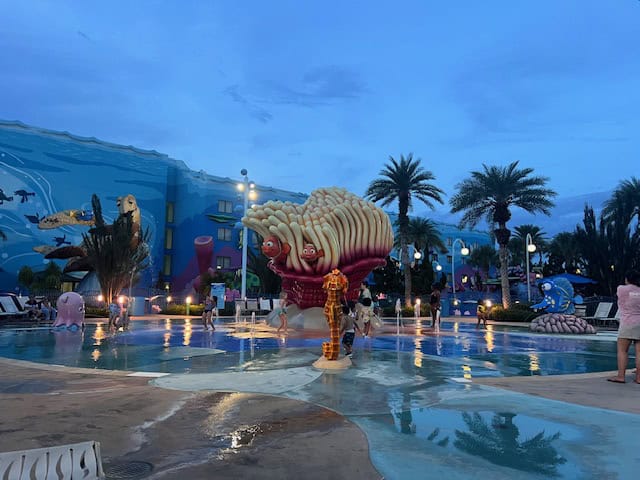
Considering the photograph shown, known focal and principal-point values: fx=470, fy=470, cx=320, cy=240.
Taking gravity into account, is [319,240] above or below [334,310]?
above

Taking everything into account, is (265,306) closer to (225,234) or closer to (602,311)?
(602,311)

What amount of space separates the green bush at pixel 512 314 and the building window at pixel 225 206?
31.0 meters

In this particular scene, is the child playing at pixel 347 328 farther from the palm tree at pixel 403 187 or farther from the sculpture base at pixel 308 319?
the palm tree at pixel 403 187

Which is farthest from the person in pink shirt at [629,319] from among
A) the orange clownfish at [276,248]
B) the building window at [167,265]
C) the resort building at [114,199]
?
the building window at [167,265]

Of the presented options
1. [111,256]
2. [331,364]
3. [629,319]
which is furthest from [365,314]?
[111,256]

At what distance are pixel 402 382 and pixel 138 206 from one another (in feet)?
145

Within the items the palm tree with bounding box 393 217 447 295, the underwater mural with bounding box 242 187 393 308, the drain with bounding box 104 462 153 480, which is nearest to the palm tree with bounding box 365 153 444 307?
the palm tree with bounding box 393 217 447 295

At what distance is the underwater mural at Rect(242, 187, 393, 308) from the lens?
16.9 m

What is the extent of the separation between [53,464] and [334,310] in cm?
647

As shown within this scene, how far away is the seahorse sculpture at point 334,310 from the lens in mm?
8906

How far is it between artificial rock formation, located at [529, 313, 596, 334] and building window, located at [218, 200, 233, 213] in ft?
122

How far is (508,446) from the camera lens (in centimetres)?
439

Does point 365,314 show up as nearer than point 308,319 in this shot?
Yes

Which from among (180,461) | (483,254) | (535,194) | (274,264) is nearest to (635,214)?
(535,194)
